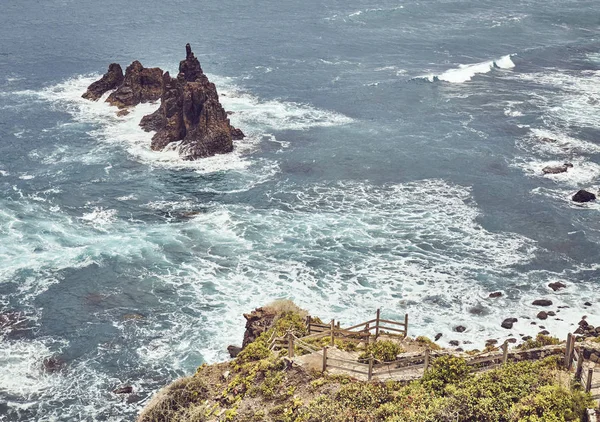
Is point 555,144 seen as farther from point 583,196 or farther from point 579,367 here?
point 579,367

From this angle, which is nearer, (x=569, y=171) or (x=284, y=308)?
(x=284, y=308)

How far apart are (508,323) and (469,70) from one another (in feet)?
243

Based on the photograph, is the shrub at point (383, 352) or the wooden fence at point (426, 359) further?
the shrub at point (383, 352)

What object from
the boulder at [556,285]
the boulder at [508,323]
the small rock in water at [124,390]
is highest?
A: the boulder at [556,285]

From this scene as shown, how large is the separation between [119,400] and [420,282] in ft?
86.6

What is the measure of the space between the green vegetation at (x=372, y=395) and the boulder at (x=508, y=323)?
1536cm

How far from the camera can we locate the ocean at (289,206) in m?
51.5

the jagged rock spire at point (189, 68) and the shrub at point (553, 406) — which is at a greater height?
the jagged rock spire at point (189, 68)

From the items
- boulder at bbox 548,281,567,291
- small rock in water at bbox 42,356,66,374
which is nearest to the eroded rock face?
small rock in water at bbox 42,356,66,374

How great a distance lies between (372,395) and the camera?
1164 inches

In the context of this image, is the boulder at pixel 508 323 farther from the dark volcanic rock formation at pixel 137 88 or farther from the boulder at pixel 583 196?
the dark volcanic rock formation at pixel 137 88

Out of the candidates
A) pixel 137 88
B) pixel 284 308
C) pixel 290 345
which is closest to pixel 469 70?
pixel 137 88

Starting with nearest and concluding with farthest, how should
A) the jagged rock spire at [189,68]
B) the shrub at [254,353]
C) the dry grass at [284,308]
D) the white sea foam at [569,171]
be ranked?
the shrub at [254,353] < the dry grass at [284,308] < the white sea foam at [569,171] < the jagged rock spire at [189,68]

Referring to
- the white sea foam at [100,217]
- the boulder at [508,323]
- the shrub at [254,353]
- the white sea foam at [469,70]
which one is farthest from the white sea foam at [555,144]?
the shrub at [254,353]
